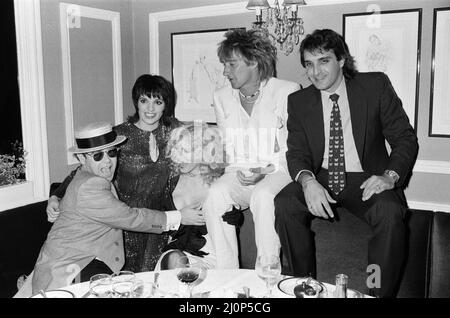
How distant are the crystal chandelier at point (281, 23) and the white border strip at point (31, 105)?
5.45ft

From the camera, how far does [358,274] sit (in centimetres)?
287

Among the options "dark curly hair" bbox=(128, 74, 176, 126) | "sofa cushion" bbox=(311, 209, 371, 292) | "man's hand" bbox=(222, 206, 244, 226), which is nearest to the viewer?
"man's hand" bbox=(222, 206, 244, 226)

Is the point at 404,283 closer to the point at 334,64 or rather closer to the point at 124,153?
the point at 334,64

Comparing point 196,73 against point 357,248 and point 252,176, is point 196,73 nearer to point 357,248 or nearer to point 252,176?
point 252,176

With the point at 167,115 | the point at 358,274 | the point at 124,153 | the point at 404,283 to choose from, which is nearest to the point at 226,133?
the point at 167,115

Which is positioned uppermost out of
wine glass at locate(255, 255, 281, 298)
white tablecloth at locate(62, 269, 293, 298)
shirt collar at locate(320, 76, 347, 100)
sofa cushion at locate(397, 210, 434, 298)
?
shirt collar at locate(320, 76, 347, 100)

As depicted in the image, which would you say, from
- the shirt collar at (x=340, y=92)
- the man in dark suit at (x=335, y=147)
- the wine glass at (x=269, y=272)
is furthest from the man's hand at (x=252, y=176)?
the wine glass at (x=269, y=272)

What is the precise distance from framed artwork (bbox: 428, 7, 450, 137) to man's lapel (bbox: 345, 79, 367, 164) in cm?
89

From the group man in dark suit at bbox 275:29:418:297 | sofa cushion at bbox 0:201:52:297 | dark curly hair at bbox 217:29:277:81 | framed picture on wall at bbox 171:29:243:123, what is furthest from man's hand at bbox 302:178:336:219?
framed picture on wall at bbox 171:29:243:123

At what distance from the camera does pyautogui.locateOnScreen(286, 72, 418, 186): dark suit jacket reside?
106 inches

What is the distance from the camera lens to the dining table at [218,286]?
1595mm

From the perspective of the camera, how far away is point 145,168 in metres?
2.92

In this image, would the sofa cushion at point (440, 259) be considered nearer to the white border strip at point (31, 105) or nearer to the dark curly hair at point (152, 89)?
the dark curly hair at point (152, 89)

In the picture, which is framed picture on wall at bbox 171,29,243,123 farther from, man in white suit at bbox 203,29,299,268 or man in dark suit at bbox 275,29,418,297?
man in dark suit at bbox 275,29,418,297
